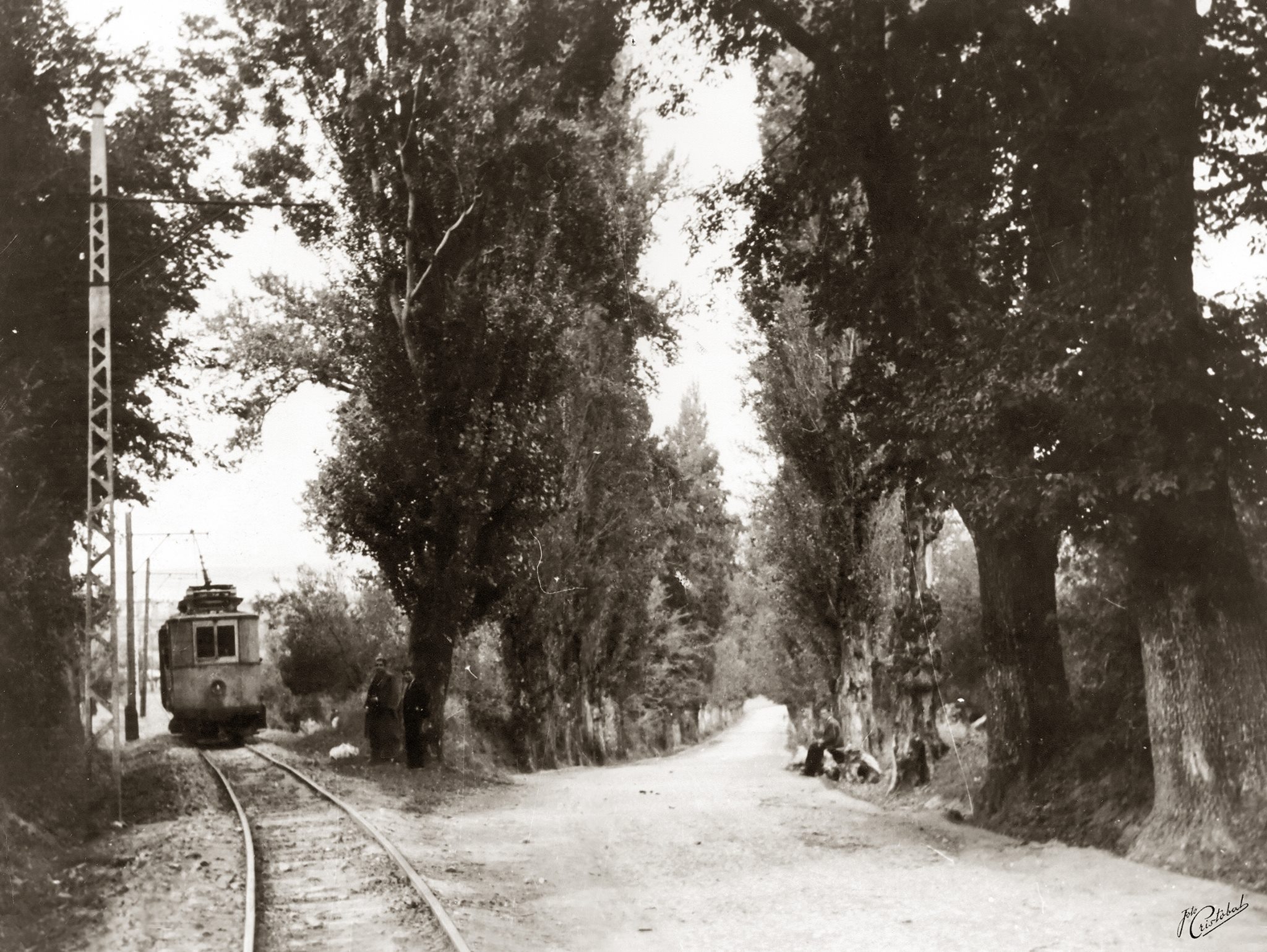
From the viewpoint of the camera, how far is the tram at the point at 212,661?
33.2m

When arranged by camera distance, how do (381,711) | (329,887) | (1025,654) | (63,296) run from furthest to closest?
1. (381,711)
2. (63,296)
3. (1025,654)
4. (329,887)

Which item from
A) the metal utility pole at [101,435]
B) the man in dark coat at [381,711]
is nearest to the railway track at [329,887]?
the metal utility pole at [101,435]

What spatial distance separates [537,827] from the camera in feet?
55.3

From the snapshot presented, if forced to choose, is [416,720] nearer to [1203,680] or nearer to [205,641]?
[205,641]

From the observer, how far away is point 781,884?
11.9m

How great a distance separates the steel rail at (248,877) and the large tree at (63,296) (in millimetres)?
2559

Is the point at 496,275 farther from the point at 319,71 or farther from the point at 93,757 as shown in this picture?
the point at 93,757

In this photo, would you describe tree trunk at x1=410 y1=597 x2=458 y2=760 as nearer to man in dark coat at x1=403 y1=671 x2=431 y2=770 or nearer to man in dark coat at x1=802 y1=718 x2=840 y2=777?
man in dark coat at x1=403 y1=671 x2=431 y2=770

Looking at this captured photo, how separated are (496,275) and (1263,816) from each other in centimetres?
1730

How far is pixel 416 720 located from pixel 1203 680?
16.4 meters

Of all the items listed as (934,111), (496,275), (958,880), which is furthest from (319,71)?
(958,880)
